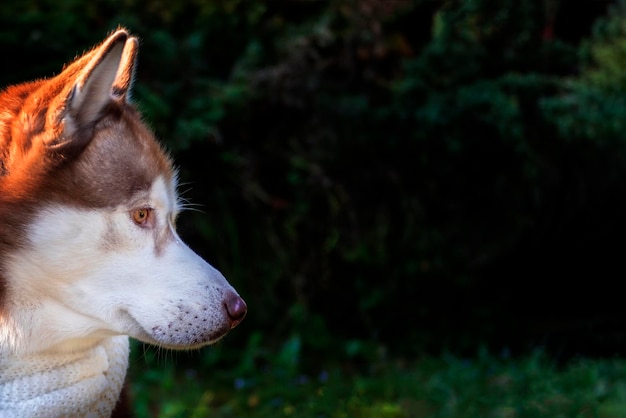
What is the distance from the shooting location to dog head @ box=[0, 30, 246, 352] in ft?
7.79

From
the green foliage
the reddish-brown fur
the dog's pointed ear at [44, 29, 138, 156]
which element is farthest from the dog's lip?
the green foliage

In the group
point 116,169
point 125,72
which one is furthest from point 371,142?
point 116,169

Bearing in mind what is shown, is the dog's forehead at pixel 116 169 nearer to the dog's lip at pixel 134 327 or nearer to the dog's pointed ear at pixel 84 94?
the dog's pointed ear at pixel 84 94

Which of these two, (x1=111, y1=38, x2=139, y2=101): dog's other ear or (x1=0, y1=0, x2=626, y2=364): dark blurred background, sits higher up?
(x1=111, y1=38, x2=139, y2=101): dog's other ear

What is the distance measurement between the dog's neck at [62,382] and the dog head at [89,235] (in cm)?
5

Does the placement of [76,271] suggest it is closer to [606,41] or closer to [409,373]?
[409,373]

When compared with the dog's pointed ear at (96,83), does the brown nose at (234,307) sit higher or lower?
lower

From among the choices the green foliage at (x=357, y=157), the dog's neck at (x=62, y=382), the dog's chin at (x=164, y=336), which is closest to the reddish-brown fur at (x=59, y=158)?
the dog's neck at (x=62, y=382)

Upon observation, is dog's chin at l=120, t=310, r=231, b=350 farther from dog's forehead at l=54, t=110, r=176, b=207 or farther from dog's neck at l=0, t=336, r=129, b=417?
dog's forehead at l=54, t=110, r=176, b=207

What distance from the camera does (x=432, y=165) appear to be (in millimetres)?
5801

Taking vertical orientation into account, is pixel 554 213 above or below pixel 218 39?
below

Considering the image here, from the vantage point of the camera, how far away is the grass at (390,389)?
462 cm

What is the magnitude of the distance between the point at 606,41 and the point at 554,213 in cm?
132

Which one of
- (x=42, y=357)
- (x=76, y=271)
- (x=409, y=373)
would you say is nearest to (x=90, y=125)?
(x=76, y=271)
